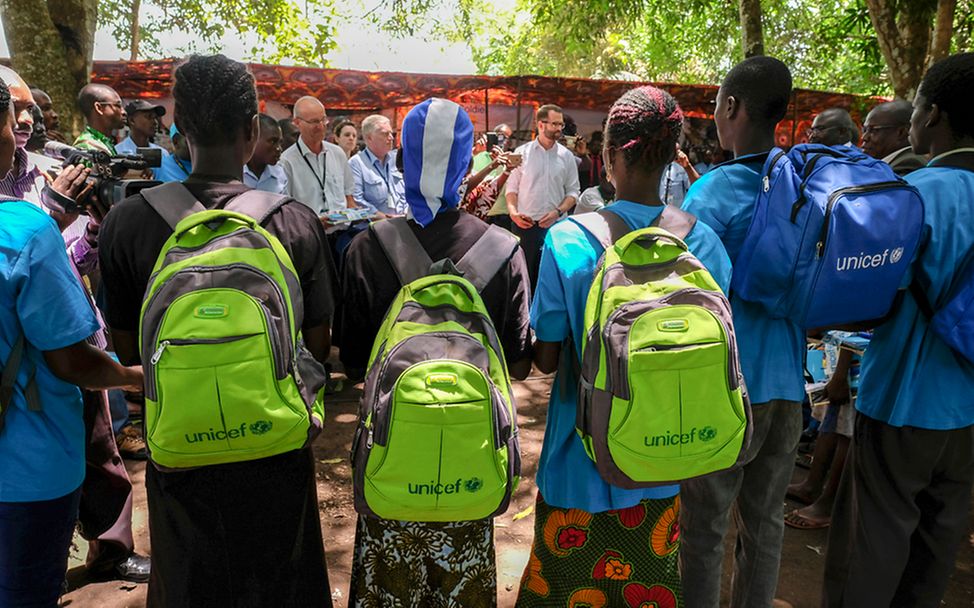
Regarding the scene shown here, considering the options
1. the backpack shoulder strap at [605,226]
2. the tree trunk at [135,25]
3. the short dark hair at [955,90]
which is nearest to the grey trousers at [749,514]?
the backpack shoulder strap at [605,226]

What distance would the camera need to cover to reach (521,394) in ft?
17.9

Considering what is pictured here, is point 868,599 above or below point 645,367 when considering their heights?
below

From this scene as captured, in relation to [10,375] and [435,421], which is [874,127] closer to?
[435,421]

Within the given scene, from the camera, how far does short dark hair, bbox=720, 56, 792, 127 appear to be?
7.11 ft

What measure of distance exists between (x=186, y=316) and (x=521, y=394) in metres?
4.13

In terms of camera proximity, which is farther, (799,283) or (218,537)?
(799,283)

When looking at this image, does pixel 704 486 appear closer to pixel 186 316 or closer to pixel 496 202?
pixel 186 316

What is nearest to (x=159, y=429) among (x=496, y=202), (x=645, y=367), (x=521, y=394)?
(x=645, y=367)

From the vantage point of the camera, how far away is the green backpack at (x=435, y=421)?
1558 mm

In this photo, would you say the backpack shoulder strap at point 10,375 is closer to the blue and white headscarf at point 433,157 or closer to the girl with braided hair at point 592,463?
the blue and white headscarf at point 433,157

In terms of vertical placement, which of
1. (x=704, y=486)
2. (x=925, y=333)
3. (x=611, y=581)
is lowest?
(x=611, y=581)

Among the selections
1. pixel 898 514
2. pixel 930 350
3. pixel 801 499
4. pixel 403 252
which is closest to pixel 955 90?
pixel 930 350

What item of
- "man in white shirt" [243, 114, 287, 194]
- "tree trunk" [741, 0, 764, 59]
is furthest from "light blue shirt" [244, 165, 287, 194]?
"tree trunk" [741, 0, 764, 59]

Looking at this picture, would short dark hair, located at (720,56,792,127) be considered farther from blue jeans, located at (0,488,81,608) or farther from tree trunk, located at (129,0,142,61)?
tree trunk, located at (129,0,142,61)
